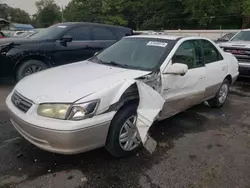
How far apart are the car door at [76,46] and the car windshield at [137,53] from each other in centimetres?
238

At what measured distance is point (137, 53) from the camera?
4.04 meters

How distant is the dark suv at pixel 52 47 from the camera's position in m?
5.99

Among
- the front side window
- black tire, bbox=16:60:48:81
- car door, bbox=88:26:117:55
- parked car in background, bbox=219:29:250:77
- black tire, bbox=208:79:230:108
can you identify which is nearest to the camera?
the front side window

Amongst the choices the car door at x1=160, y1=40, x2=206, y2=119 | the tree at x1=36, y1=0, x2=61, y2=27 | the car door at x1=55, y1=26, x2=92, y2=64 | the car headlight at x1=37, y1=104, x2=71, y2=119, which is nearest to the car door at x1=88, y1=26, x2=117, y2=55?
the car door at x1=55, y1=26, x2=92, y2=64

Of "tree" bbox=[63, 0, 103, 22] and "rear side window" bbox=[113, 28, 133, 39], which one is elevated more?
"tree" bbox=[63, 0, 103, 22]

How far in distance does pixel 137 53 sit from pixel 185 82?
86 cm

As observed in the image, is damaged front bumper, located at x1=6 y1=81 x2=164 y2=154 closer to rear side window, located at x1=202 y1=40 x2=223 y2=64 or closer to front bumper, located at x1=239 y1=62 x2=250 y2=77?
rear side window, located at x1=202 y1=40 x2=223 y2=64

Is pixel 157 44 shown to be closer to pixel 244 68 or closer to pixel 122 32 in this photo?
pixel 122 32

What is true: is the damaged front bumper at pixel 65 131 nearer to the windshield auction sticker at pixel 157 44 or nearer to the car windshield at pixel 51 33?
the windshield auction sticker at pixel 157 44

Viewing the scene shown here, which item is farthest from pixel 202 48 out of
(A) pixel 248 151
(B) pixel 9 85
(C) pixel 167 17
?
(C) pixel 167 17

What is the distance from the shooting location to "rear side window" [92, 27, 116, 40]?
726 cm

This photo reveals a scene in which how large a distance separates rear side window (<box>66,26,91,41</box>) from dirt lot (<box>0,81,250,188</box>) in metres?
3.36

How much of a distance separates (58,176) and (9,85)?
4.65 m

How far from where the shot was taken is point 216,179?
2889 millimetres
